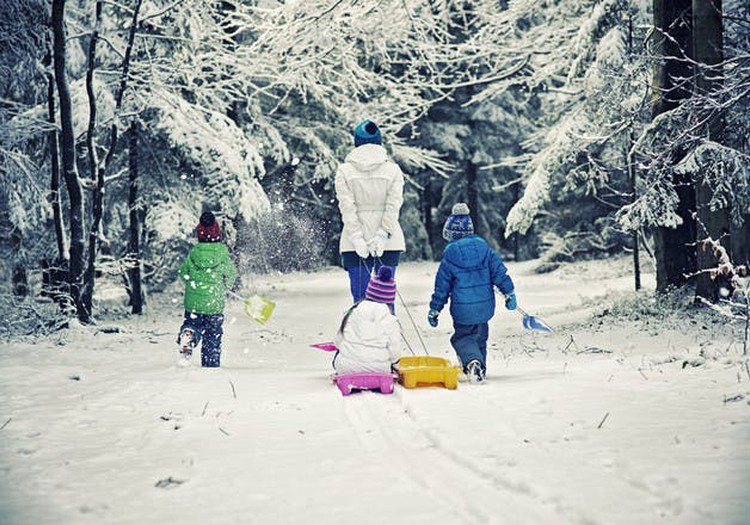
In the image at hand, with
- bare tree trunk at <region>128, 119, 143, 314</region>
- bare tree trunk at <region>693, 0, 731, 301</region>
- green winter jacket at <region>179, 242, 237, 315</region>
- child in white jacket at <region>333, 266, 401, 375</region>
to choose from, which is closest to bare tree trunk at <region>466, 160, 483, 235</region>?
bare tree trunk at <region>128, 119, 143, 314</region>

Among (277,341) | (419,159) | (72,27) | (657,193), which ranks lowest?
(277,341)

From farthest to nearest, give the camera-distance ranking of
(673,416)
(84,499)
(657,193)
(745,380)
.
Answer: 1. (657,193)
2. (745,380)
3. (673,416)
4. (84,499)

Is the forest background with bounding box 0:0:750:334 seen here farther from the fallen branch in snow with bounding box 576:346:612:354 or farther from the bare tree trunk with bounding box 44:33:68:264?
the fallen branch in snow with bounding box 576:346:612:354

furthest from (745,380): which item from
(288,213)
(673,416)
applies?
(288,213)

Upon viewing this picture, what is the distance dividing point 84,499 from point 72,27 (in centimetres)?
1209

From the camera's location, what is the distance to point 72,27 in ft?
44.1

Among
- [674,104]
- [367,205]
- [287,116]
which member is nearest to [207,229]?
[367,205]

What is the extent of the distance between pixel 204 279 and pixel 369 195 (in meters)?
2.22

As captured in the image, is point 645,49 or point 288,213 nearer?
point 645,49

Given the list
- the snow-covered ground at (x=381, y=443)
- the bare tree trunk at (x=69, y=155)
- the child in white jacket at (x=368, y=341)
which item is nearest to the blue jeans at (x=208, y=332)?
the snow-covered ground at (x=381, y=443)

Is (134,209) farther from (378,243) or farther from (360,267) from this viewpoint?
(378,243)

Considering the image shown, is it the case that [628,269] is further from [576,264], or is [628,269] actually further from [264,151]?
[264,151]

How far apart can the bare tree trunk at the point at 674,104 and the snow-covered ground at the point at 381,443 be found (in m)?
2.72

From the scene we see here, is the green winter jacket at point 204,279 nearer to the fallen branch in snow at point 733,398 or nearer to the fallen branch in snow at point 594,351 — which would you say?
the fallen branch in snow at point 594,351
